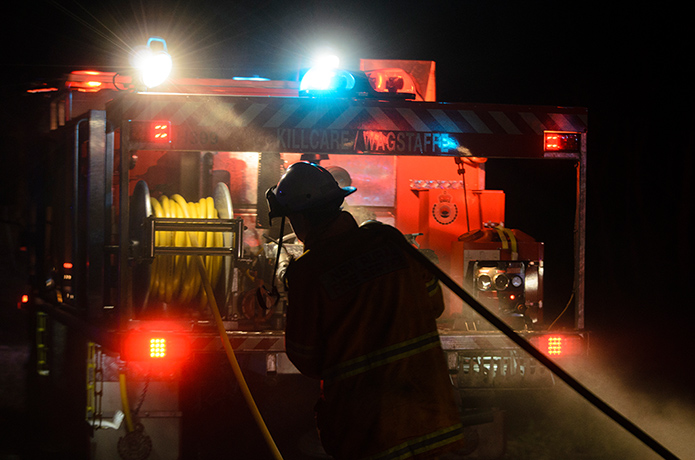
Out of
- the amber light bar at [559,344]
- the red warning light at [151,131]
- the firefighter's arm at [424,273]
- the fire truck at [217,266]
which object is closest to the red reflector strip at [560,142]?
the fire truck at [217,266]

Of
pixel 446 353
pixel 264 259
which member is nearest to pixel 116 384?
pixel 264 259

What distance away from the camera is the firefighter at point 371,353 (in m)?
2.18

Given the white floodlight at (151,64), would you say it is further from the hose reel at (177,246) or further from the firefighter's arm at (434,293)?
the firefighter's arm at (434,293)

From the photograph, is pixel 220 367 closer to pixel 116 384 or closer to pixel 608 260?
pixel 116 384

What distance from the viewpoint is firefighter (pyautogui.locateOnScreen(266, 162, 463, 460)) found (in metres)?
2.18

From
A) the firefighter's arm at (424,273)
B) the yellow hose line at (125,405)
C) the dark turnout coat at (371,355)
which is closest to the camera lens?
the dark turnout coat at (371,355)

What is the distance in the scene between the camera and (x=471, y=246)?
4383 mm

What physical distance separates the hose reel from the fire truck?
1 centimetres

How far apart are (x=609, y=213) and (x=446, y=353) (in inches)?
183

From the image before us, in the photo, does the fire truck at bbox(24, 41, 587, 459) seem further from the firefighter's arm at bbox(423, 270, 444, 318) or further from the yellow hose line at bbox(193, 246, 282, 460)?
the firefighter's arm at bbox(423, 270, 444, 318)

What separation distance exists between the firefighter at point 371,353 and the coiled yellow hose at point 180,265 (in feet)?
Answer: 7.02

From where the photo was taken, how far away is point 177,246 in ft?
13.4

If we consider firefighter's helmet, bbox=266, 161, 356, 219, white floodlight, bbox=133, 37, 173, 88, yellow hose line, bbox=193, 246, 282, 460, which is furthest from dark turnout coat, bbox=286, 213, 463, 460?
white floodlight, bbox=133, 37, 173, 88

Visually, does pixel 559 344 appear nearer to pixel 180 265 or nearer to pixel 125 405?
pixel 180 265
